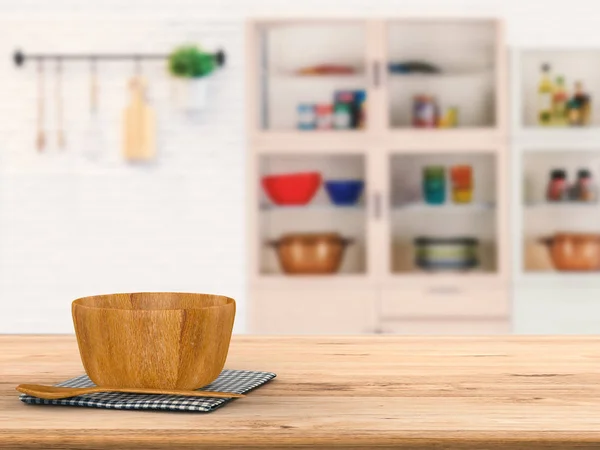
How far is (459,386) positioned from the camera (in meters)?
1.11

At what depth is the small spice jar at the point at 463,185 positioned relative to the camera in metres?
4.44

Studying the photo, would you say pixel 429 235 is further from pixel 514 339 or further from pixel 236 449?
pixel 236 449

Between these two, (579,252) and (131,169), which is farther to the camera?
(131,169)

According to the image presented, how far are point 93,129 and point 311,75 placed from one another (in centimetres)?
130

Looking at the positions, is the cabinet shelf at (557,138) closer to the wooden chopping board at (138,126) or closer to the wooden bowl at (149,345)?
the wooden chopping board at (138,126)

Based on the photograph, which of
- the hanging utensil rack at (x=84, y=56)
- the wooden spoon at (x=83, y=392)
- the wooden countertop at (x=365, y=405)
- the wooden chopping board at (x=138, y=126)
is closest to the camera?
the wooden countertop at (x=365, y=405)

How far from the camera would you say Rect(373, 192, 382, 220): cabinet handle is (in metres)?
4.37

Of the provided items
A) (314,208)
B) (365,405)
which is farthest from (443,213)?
(365,405)

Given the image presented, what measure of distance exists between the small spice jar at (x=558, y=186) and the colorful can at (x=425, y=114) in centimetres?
68

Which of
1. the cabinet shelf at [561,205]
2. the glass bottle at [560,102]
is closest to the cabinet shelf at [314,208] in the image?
the cabinet shelf at [561,205]

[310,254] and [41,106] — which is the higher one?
[41,106]


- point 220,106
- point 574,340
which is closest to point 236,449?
point 574,340

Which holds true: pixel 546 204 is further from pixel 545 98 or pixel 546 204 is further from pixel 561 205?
pixel 545 98

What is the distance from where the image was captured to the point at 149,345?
1.02 meters
